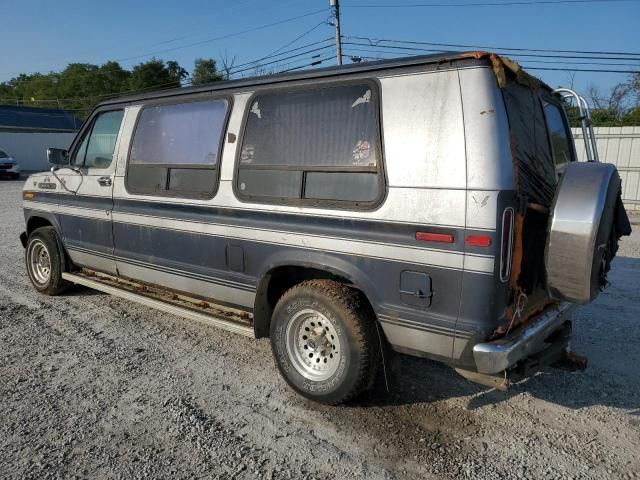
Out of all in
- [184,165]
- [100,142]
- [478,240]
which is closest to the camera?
[478,240]

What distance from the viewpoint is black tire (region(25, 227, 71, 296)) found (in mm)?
5734

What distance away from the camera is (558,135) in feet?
12.7

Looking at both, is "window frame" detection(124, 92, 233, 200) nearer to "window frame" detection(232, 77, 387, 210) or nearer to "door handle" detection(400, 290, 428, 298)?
"window frame" detection(232, 77, 387, 210)

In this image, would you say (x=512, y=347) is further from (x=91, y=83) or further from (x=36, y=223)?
(x=91, y=83)

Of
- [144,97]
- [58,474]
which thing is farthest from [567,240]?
[144,97]

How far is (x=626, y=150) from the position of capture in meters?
13.3

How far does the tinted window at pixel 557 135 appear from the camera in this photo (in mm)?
3615

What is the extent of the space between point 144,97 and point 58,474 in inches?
131

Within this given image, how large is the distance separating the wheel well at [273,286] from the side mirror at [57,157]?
10.4 ft

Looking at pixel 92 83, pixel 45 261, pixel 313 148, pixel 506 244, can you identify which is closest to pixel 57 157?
pixel 45 261

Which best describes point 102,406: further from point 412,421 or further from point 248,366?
point 412,421

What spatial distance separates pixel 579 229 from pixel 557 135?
1.35 m

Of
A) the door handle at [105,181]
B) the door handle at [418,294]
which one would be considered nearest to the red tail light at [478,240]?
the door handle at [418,294]

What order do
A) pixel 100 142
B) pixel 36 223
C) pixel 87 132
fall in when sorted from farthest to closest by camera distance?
pixel 36 223, pixel 87 132, pixel 100 142
